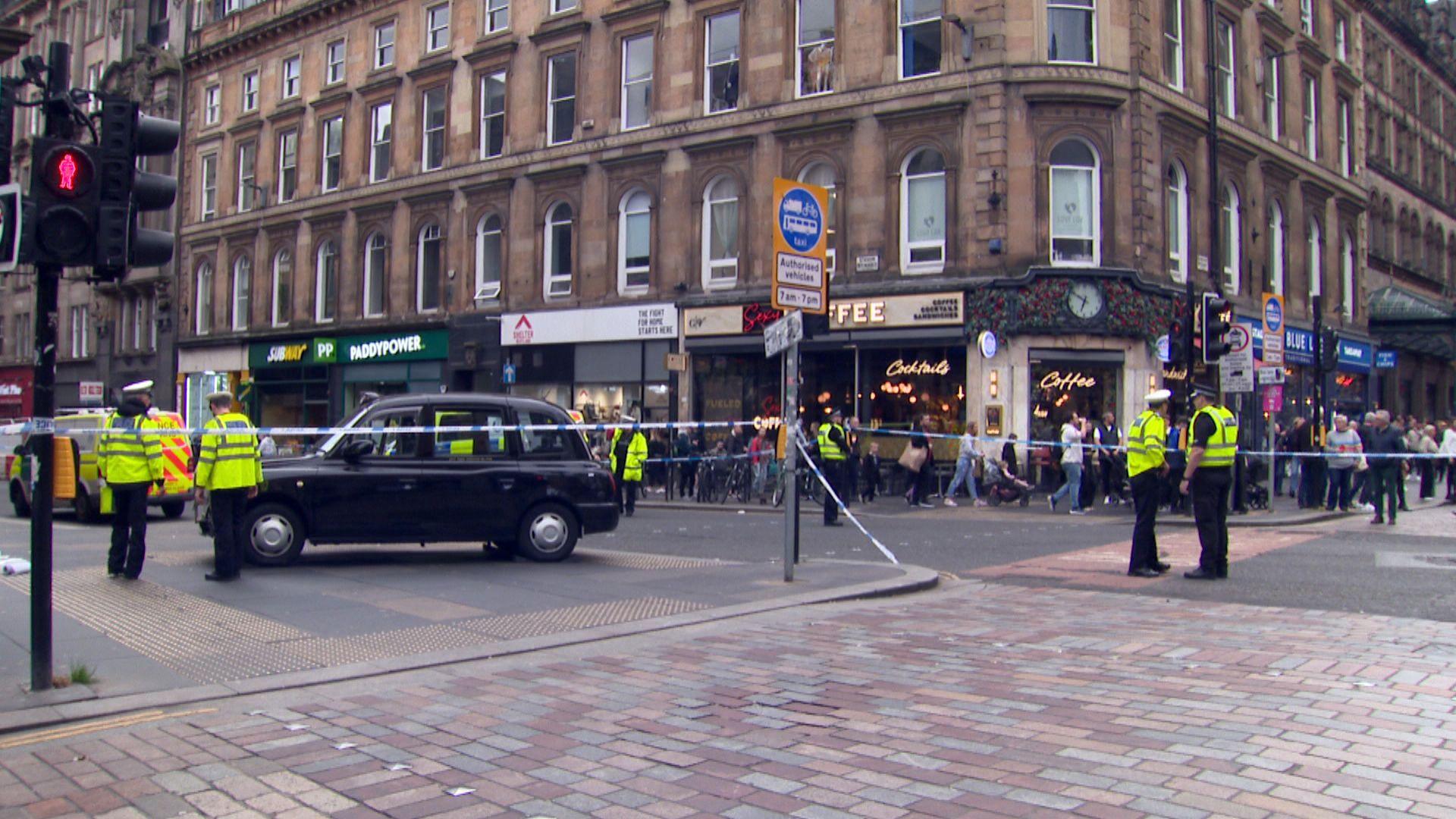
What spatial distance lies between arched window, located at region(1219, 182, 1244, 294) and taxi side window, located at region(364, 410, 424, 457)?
2321 cm

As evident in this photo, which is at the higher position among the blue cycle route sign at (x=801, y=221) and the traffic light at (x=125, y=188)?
the blue cycle route sign at (x=801, y=221)

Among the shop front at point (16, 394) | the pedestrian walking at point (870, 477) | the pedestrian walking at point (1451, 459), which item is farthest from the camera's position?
the shop front at point (16, 394)

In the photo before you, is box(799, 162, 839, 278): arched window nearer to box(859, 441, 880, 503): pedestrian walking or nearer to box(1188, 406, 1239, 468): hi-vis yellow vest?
box(859, 441, 880, 503): pedestrian walking

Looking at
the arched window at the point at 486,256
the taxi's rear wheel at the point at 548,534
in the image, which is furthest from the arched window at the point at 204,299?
the taxi's rear wheel at the point at 548,534

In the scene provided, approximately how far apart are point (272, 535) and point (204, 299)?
3580 cm

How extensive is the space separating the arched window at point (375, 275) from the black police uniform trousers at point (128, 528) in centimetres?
2679

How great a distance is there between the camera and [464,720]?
6.06 metres

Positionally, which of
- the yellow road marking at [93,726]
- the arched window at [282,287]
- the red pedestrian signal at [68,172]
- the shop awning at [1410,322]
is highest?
the arched window at [282,287]

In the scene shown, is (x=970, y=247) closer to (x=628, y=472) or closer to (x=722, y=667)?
(x=628, y=472)

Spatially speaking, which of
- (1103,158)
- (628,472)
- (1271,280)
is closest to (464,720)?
(628,472)

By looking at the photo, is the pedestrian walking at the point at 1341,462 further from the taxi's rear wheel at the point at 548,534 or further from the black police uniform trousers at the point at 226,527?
the black police uniform trousers at the point at 226,527

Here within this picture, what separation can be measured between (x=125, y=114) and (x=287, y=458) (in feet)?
19.2

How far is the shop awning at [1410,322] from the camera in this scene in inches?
1537

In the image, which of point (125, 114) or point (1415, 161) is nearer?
point (125, 114)
